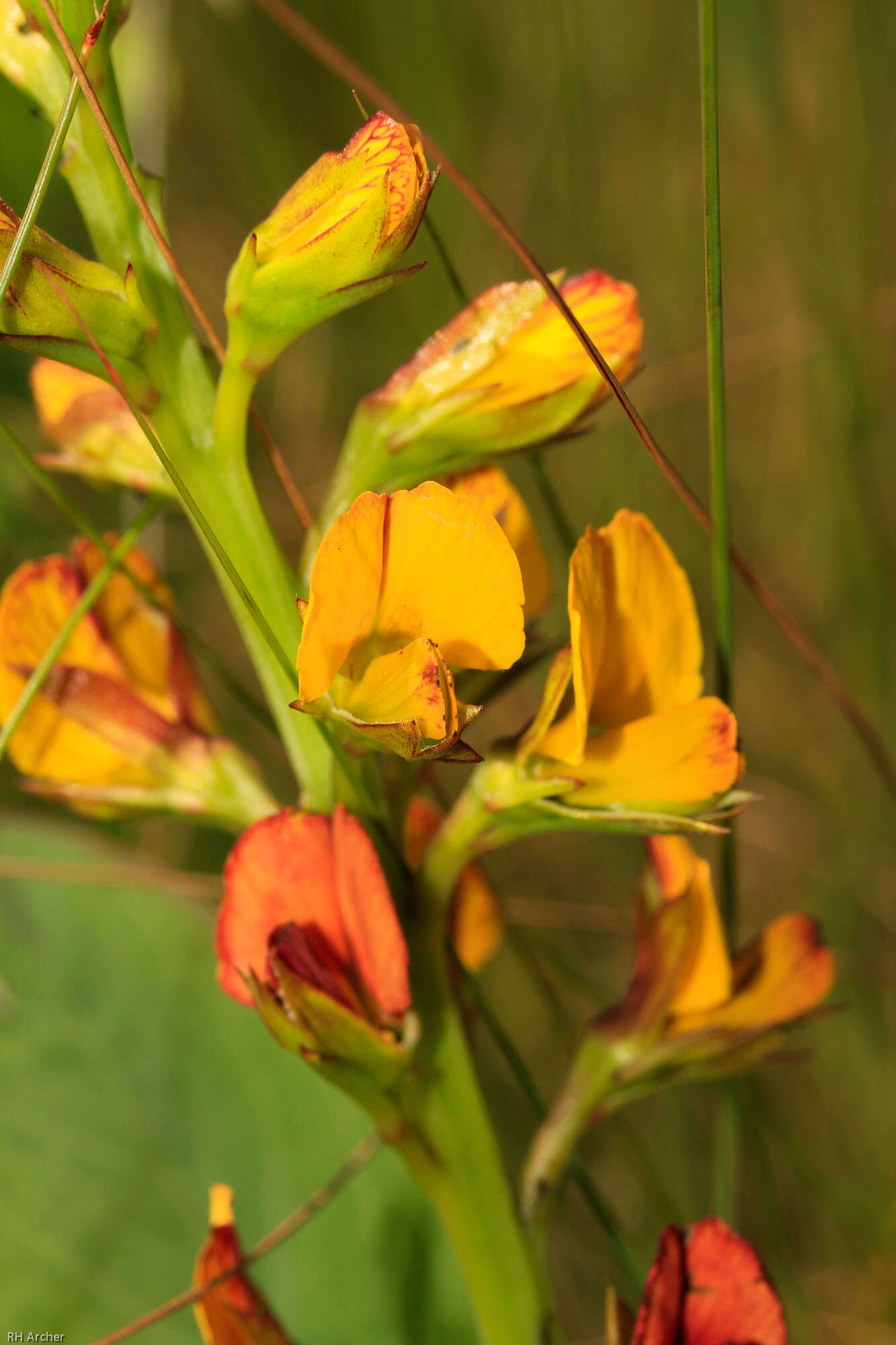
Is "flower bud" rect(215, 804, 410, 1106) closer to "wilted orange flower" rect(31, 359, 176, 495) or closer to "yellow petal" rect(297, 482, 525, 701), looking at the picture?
"yellow petal" rect(297, 482, 525, 701)

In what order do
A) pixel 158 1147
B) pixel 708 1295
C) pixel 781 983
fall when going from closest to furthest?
pixel 708 1295, pixel 781 983, pixel 158 1147

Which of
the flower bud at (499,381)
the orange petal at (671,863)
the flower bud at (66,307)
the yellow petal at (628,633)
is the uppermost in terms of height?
the flower bud at (66,307)

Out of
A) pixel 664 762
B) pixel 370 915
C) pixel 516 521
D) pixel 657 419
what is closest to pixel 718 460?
pixel 516 521

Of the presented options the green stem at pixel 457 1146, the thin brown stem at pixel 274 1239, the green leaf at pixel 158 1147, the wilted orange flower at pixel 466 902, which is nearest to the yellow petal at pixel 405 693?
the green stem at pixel 457 1146

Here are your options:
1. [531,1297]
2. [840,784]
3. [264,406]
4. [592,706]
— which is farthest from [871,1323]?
[264,406]

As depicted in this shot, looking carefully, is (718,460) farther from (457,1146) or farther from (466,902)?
(457,1146)

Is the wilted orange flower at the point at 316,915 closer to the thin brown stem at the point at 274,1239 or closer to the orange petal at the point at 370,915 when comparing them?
the orange petal at the point at 370,915
